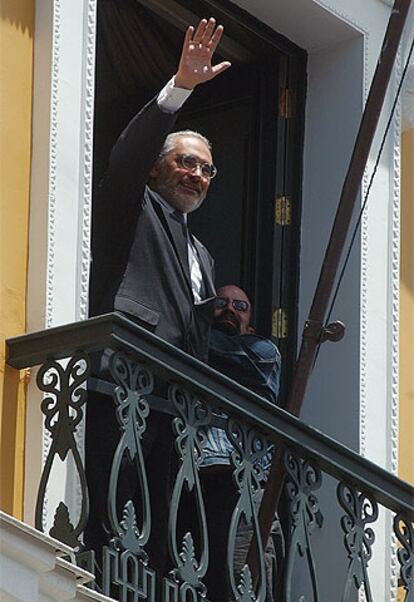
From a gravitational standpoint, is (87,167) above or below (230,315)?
above

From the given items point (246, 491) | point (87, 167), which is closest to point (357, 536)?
point (246, 491)

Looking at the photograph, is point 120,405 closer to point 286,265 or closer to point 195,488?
point 195,488

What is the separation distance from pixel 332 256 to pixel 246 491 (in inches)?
42.8

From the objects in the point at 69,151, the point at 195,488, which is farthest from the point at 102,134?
the point at 195,488

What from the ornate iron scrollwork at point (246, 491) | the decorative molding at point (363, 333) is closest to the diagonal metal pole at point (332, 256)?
the ornate iron scrollwork at point (246, 491)

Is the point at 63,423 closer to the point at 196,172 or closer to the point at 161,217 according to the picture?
the point at 161,217

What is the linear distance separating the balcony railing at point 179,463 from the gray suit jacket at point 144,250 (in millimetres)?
258

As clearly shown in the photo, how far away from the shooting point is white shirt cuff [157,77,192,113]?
29.6 feet

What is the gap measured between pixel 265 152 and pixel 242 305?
112 cm

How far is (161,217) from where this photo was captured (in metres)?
9.45

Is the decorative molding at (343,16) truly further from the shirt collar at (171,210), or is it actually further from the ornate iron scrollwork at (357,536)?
the ornate iron scrollwork at (357,536)

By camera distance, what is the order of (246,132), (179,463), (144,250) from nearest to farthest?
1. (179,463)
2. (144,250)
3. (246,132)

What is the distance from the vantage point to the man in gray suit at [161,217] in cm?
905

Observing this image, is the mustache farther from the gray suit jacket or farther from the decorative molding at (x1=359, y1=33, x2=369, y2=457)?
the decorative molding at (x1=359, y1=33, x2=369, y2=457)
